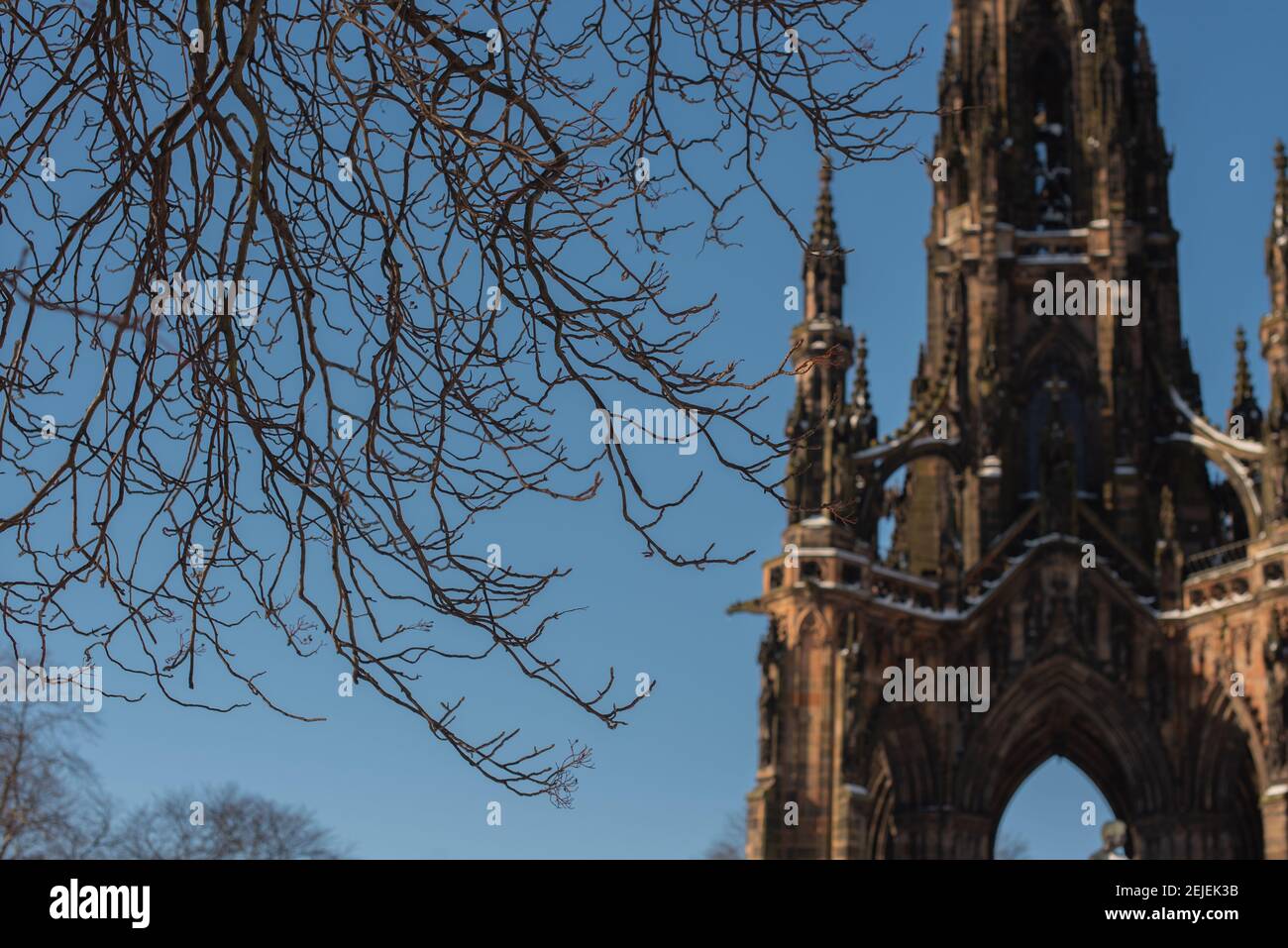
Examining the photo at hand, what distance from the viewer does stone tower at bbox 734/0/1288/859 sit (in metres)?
38.5

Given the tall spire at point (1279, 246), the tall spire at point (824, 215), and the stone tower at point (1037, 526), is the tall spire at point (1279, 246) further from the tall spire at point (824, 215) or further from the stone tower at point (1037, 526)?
the tall spire at point (824, 215)

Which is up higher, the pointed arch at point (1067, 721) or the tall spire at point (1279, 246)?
the tall spire at point (1279, 246)

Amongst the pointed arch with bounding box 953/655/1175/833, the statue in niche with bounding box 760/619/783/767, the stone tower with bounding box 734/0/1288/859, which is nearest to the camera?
the statue in niche with bounding box 760/619/783/767

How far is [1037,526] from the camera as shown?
42.3 m

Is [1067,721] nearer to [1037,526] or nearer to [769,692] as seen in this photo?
[1037,526]

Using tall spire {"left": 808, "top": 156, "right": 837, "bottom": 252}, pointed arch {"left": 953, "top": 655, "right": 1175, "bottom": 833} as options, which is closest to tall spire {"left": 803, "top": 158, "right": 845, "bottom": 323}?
tall spire {"left": 808, "top": 156, "right": 837, "bottom": 252}

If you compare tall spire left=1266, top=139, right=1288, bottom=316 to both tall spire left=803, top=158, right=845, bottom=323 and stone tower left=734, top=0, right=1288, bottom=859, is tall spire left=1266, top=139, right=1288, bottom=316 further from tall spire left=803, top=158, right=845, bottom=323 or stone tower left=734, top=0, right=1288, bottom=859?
tall spire left=803, top=158, right=845, bottom=323

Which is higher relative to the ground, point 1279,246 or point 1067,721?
point 1279,246

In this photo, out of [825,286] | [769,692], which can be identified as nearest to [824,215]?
[825,286]

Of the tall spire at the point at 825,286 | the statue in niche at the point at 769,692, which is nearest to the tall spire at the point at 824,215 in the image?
the tall spire at the point at 825,286

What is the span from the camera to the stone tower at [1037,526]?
38.5 m

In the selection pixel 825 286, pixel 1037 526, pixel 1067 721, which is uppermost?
pixel 825 286
